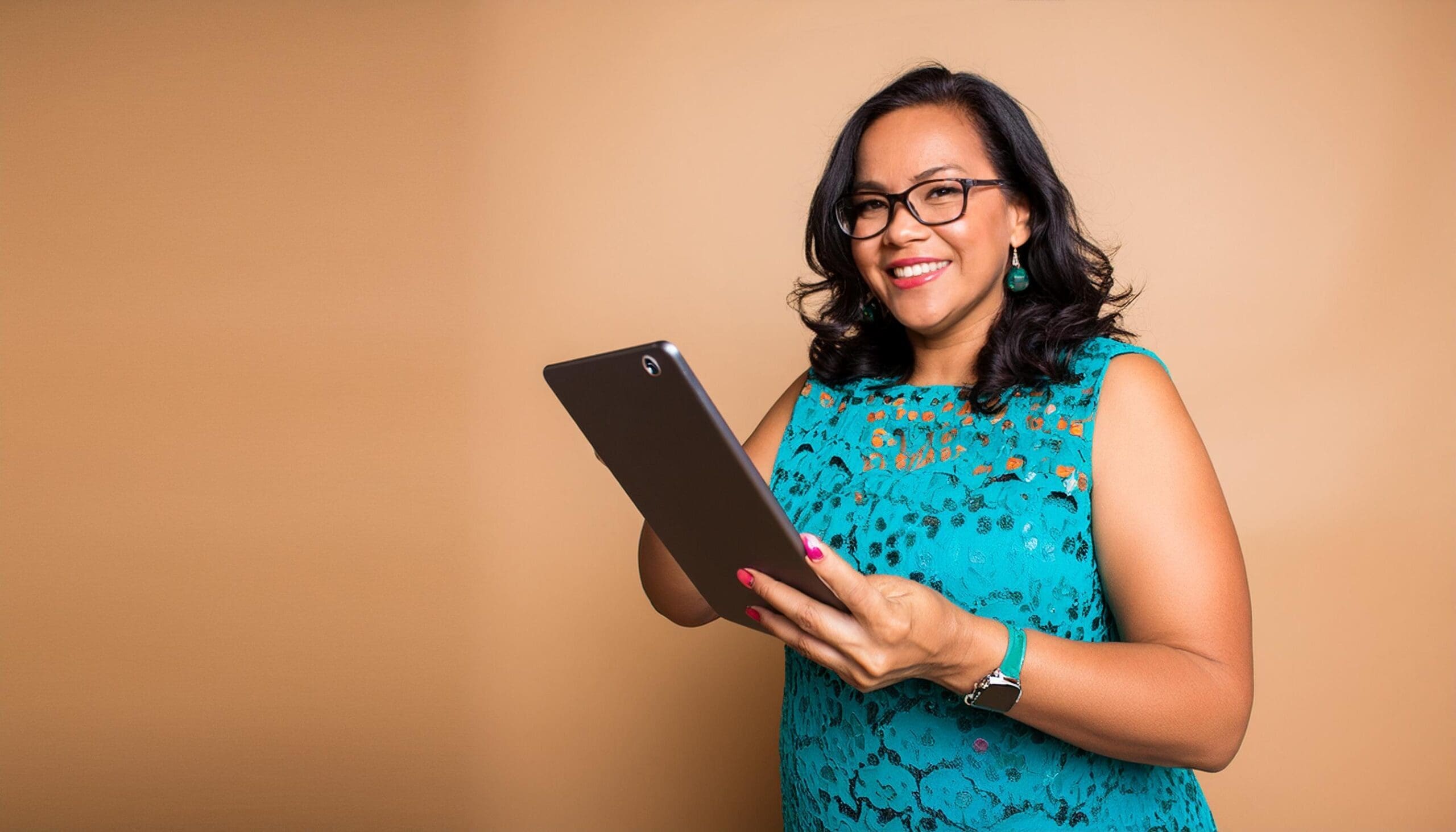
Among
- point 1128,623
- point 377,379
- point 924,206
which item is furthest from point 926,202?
point 377,379

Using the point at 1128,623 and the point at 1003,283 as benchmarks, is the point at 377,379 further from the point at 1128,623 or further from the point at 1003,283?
the point at 1128,623

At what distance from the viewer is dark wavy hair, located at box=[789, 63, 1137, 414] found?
152 cm

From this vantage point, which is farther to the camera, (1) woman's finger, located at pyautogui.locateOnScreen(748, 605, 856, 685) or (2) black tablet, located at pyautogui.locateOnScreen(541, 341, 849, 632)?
(1) woman's finger, located at pyautogui.locateOnScreen(748, 605, 856, 685)

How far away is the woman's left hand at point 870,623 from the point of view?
1.08 meters

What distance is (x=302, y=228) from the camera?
2.94 meters

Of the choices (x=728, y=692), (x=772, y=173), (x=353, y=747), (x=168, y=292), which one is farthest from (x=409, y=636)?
(x=772, y=173)

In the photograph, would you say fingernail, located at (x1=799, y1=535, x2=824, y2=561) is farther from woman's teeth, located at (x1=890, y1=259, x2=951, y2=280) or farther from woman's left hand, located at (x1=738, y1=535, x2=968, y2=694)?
woman's teeth, located at (x1=890, y1=259, x2=951, y2=280)

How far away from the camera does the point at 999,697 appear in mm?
1200

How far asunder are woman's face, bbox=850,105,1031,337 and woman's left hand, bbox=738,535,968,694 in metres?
0.55

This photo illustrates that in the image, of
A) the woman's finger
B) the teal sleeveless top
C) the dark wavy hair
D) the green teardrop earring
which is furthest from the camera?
the green teardrop earring

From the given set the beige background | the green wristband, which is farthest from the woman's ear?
the beige background

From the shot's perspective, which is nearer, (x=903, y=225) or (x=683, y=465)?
(x=683, y=465)

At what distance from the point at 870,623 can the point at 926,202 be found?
0.71 m

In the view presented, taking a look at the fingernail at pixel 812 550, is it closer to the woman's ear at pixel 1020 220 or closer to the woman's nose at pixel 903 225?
the woman's nose at pixel 903 225
